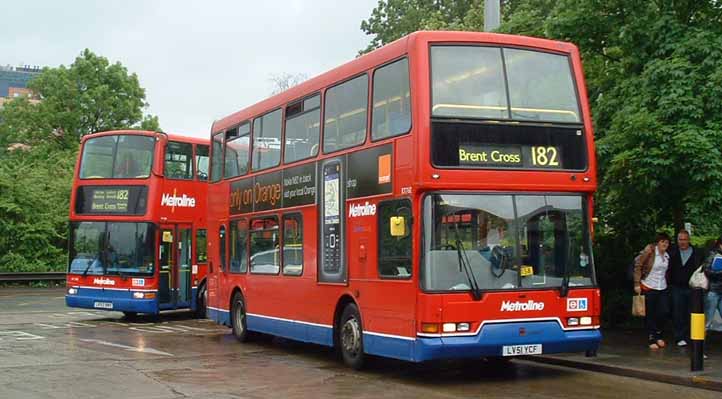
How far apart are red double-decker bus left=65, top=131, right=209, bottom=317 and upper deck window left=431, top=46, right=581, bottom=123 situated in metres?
12.4

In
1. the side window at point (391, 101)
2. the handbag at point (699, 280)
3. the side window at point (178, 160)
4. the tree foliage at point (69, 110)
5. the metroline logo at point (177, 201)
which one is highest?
the tree foliage at point (69, 110)

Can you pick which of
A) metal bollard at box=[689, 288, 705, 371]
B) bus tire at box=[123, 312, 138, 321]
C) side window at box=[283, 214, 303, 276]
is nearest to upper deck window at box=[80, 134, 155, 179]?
bus tire at box=[123, 312, 138, 321]

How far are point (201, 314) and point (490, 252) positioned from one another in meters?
14.1

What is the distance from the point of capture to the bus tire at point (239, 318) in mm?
18078

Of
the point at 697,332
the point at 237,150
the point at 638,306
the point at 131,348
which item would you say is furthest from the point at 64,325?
the point at 697,332

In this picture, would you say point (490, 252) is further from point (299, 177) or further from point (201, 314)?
point (201, 314)

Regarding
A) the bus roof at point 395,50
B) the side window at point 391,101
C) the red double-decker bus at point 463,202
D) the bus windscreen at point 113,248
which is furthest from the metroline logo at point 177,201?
the side window at point 391,101

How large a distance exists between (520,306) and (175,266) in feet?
43.8

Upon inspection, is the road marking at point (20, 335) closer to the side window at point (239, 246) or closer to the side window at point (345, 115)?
the side window at point (239, 246)

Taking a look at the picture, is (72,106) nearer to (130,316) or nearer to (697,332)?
(130,316)

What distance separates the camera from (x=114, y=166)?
908 inches

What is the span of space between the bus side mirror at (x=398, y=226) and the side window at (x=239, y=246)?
6.19 meters

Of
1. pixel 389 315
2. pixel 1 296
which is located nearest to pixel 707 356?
pixel 389 315

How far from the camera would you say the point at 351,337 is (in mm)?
13484
